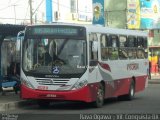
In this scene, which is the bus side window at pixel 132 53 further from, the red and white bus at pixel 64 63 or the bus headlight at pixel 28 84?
A: the bus headlight at pixel 28 84

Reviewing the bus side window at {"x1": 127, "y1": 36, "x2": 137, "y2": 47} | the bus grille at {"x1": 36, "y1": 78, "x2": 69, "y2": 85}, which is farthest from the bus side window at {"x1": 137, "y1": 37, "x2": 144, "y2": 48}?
the bus grille at {"x1": 36, "y1": 78, "x2": 69, "y2": 85}

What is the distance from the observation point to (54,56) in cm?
1823

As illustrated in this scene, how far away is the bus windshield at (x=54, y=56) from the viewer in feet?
59.4

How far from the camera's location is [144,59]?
2492 cm

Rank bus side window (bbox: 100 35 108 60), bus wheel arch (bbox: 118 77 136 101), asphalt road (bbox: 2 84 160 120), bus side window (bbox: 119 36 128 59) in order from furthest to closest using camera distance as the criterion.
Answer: bus wheel arch (bbox: 118 77 136 101), bus side window (bbox: 119 36 128 59), bus side window (bbox: 100 35 108 60), asphalt road (bbox: 2 84 160 120)

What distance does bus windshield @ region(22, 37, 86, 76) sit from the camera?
59.4ft

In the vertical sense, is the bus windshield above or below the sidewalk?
above

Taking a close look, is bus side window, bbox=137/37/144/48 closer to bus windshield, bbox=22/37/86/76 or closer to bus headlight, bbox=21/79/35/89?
bus windshield, bbox=22/37/86/76

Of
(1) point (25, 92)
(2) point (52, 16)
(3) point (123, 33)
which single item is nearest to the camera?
(1) point (25, 92)

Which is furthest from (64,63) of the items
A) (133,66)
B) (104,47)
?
(133,66)

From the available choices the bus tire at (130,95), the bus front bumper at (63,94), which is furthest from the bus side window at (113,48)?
the bus tire at (130,95)

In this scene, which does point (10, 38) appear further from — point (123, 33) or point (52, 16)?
point (52, 16)

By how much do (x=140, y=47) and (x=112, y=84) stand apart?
411 cm

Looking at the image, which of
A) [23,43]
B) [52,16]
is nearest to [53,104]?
[23,43]
